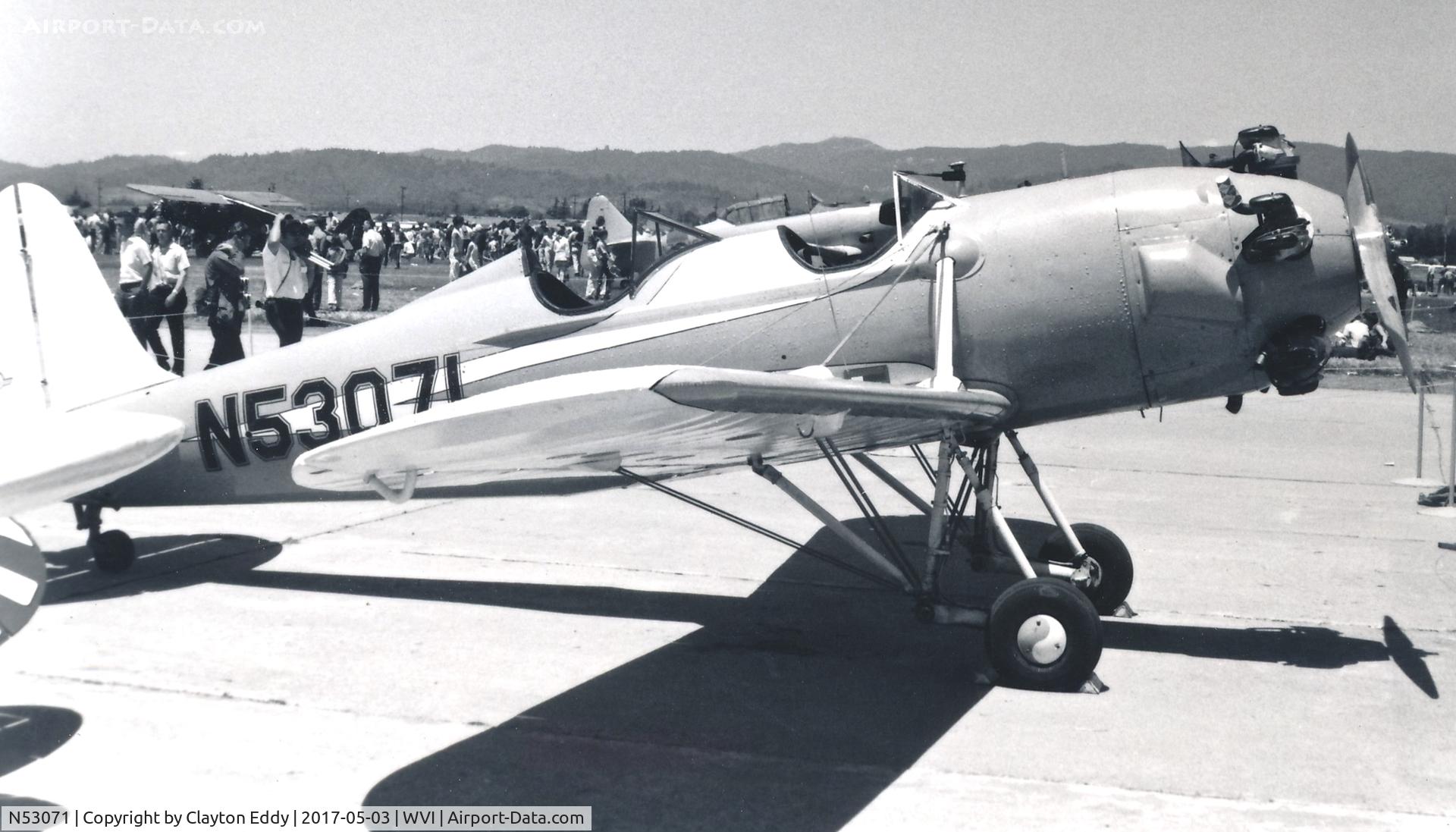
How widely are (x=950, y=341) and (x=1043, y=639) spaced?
133 centimetres

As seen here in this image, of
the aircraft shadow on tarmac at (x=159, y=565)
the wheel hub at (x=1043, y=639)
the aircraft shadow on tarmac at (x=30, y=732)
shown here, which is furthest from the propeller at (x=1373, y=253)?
the aircraft shadow on tarmac at (x=159, y=565)

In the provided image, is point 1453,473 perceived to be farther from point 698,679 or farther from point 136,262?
point 136,262

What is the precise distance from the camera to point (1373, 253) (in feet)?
18.3

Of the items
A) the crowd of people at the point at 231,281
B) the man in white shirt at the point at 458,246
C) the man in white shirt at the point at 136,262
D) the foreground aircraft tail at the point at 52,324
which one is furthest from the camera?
the man in white shirt at the point at 458,246

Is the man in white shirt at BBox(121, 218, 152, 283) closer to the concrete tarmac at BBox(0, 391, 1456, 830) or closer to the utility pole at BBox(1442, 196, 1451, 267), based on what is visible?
the concrete tarmac at BBox(0, 391, 1456, 830)

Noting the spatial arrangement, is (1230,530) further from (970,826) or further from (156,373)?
(156,373)

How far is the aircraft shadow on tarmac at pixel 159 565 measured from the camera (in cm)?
670

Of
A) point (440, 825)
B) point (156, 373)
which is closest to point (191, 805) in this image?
point (440, 825)

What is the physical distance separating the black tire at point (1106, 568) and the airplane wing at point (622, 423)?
128cm

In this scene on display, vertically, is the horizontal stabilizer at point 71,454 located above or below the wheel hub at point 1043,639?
above

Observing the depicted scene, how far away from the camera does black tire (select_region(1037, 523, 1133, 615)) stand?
20.6 ft

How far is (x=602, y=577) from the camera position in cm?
709

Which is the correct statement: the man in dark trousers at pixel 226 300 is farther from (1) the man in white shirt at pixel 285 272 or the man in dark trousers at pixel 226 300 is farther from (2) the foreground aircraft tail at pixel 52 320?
(2) the foreground aircraft tail at pixel 52 320

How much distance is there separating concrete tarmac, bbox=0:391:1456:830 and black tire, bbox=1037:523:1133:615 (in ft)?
0.55
